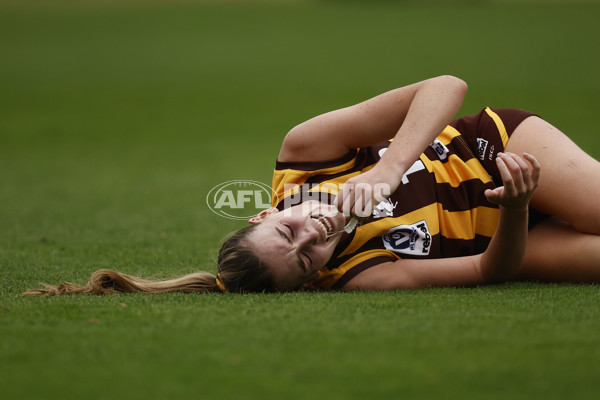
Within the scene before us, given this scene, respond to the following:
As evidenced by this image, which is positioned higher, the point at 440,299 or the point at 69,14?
the point at 69,14

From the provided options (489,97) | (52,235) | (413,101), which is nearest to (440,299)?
(413,101)

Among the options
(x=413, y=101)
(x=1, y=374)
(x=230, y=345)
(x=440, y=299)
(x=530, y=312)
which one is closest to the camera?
(x=1, y=374)

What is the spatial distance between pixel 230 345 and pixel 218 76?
16.9 metres

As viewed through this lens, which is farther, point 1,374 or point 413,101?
point 413,101

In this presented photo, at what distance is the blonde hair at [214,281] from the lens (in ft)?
10.2

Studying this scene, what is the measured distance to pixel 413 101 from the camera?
3158 millimetres

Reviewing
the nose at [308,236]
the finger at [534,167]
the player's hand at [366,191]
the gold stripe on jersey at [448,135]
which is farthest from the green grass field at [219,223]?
the gold stripe on jersey at [448,135]

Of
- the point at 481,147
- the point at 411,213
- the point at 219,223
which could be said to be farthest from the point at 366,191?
the point at 219,223

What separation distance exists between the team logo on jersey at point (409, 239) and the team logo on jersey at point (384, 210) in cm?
7

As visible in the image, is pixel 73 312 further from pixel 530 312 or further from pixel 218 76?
pixel 218 76

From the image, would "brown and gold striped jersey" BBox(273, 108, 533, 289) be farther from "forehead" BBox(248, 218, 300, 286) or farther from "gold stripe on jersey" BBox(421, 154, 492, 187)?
"forehead" BBox(248, 218, 300, 286)

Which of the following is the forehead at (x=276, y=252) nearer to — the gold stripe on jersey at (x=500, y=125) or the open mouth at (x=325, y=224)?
the open mouth at (x=325, y=224)

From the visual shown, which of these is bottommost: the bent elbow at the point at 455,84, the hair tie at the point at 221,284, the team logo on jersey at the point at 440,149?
the hair tie at the point at 221,284

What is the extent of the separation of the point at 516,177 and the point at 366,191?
1.84 ft
